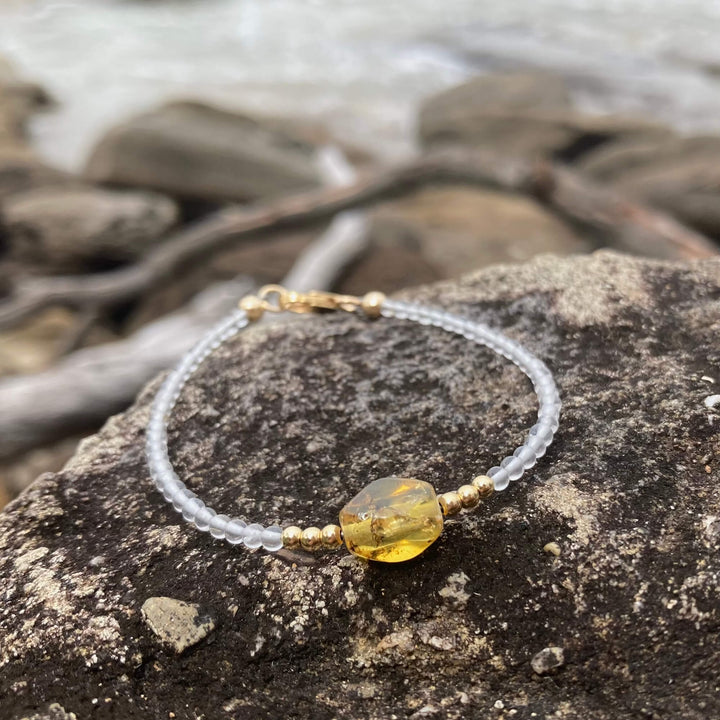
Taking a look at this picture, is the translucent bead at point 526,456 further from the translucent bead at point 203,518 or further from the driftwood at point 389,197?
the driftwood at point 389,197

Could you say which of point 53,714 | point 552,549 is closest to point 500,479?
point 552,549

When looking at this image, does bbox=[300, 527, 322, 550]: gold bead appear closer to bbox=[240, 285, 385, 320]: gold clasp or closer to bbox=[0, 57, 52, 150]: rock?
bbox=[240, 285, 385, 320]: gold clasp

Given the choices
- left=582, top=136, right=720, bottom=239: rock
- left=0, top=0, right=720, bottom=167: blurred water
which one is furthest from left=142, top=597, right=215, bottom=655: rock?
left=0, top=0, right=720, bottom=167: blurred water

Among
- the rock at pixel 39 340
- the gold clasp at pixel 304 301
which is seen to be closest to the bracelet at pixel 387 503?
the gold clasp at pixel 304 301

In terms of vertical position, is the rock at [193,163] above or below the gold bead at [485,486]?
below

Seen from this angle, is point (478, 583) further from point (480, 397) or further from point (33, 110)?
point (33, 110)

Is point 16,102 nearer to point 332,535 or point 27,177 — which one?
point 27,177
